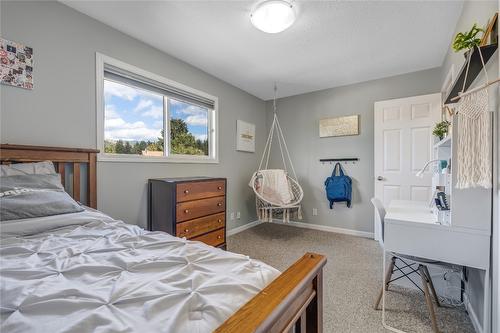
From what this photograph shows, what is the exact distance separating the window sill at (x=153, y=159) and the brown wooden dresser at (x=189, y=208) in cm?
25

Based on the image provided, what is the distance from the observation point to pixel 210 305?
64 cm

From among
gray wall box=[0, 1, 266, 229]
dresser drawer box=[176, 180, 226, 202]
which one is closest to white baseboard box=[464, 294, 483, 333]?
dresser drawer box=[176, 180, 226, 202]

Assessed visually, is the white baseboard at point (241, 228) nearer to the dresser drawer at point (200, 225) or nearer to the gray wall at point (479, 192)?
the dresser drawer at point (200, 225)

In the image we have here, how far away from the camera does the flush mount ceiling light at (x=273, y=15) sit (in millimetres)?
1879

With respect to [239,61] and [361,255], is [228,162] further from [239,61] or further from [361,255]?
[361,255]

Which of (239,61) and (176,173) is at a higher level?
(239,61)

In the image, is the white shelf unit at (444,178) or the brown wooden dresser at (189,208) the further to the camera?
the brown wooden dresser at (189,208)

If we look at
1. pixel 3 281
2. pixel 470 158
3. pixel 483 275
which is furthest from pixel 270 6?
pixel 483 275

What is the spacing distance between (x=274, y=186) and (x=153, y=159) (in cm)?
189

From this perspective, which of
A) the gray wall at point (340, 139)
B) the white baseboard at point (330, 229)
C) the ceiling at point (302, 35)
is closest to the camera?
the ceiling at point (302, 35)

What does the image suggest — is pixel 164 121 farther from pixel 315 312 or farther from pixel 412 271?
pixel 412 271

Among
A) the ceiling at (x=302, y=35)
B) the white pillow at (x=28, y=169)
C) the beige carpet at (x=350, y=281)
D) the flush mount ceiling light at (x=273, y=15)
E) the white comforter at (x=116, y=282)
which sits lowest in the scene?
the beige carpet at (x=350, y=281)

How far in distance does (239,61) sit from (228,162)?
152cm

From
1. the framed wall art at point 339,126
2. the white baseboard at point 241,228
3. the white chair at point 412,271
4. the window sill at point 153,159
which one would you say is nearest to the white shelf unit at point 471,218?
the white chair at point 412,271
